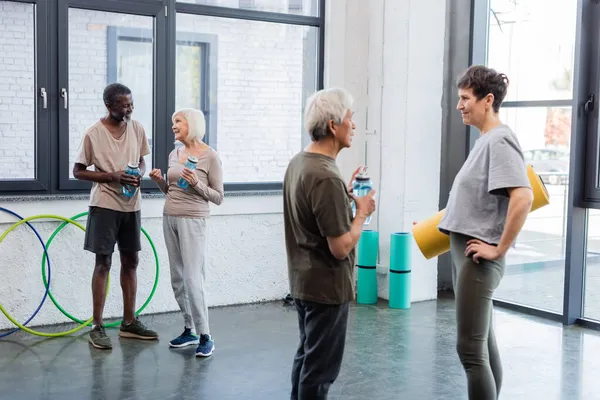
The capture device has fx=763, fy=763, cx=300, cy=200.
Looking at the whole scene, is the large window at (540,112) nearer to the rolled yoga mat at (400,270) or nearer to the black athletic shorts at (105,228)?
the rolled yoga mat at (400,270)

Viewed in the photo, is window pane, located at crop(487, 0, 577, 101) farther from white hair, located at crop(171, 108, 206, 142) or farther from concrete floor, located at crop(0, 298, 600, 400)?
white hair, located at crop(171, 108, 206, 142)

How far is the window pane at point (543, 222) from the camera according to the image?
18.7ft

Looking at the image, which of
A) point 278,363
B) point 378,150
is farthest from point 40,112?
point 378,150

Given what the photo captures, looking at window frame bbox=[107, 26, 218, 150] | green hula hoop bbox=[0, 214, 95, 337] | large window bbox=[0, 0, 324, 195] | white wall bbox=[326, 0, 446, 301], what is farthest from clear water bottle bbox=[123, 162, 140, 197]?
white wall bbox=[326, 0, 446, 301]

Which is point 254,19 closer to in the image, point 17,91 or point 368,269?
Answer: point 17,91

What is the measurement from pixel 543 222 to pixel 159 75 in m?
3.25

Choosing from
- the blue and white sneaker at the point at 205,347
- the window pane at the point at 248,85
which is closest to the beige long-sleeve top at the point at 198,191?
the blue and white sneaker at the point at 205,347

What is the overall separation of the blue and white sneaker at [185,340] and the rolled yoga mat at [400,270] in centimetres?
180

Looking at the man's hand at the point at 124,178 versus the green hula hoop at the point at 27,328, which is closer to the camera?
the man's hand at the point at 124,178

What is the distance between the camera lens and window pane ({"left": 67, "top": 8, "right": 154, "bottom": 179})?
16.9 feet

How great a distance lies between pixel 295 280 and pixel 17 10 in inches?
127

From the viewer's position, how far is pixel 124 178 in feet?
14.7

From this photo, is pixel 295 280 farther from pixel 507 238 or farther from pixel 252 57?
pixel 252 57

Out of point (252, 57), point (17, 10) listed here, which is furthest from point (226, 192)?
point (17, 10)
